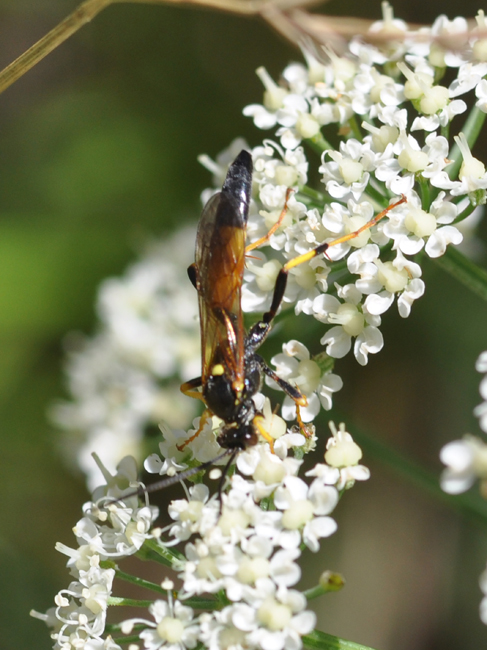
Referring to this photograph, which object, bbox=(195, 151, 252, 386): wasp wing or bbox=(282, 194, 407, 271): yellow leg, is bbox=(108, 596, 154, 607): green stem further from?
bbox=(282, 194, 407, 271): yellow leg

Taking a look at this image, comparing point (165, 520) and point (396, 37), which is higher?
point (396, 37)

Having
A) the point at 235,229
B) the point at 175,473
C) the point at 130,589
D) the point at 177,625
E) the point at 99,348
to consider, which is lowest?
the point at 177,625

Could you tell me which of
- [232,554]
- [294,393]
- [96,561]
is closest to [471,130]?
[294,393]

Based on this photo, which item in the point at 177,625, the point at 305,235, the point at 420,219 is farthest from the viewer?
the point at 305,235

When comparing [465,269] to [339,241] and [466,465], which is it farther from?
[466,465]

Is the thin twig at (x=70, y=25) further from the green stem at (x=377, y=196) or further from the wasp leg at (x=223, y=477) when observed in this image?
the wasp leg at (x=223, y=477)

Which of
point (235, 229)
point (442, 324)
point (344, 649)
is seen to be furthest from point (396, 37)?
Result: point (442, 324)

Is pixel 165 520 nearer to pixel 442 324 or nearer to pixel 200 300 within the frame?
pixel 442 324
